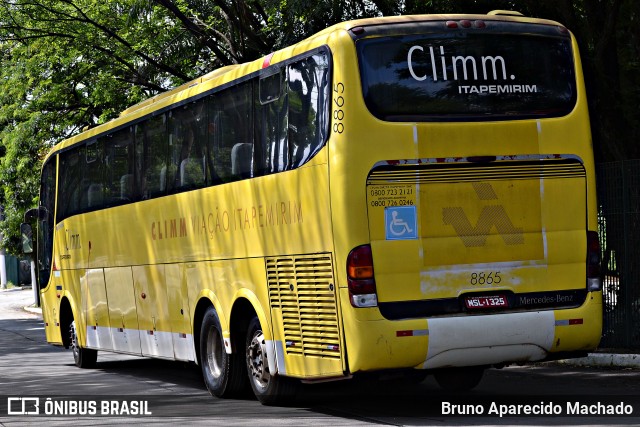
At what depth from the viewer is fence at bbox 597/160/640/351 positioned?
16141mm

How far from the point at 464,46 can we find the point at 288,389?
154 inches

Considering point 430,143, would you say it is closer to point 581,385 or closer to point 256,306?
point 256,306

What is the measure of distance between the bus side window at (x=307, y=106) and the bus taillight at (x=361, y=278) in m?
1.14

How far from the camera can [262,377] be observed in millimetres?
12586

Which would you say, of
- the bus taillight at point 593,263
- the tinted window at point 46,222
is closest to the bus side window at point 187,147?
the bus taillight at point 593,263

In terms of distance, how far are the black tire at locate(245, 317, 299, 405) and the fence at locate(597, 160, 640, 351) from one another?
583 centimetres

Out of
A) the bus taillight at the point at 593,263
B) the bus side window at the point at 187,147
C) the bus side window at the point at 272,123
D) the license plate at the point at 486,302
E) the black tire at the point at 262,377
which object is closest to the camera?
the license plate at the point at 486,302

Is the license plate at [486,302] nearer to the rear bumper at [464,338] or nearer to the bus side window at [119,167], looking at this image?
the rear bumper at [464,338]

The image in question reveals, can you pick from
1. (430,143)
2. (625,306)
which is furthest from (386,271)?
(625,306)

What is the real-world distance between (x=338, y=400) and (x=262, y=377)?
0.91 m

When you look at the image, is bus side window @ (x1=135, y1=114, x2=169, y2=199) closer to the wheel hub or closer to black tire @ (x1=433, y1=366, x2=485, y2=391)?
the wheel hub

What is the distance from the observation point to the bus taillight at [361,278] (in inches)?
414

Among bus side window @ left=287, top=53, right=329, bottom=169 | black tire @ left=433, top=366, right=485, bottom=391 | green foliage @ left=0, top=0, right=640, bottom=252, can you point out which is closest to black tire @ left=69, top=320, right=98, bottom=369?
green foliage @ left=0, top=0, right=640, bottom=252

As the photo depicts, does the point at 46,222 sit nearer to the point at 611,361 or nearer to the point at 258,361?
the point at 258,361
